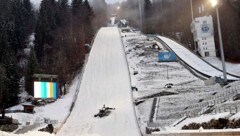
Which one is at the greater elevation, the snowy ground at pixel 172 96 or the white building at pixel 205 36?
the white building at pixel 205 36

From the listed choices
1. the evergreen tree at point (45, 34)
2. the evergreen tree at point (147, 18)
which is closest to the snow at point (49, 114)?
the evergreen tree at point (45, 34)

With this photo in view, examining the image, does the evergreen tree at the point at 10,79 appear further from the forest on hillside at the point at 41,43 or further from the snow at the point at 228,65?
the snow at the point at 228,65

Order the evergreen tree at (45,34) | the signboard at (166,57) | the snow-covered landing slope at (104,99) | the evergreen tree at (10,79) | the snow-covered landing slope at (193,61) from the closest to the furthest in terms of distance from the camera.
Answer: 1. the snow-covered landing slope at (104,99)
2. the snow-covered landing slope at (193,61)
3. the evergreen tree at (10,79)
4. the signboard at (166,57)
5. the evergreen tree at (45,34)

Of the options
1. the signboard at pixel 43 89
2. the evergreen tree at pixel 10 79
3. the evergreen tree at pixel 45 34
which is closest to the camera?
the signboard at pixel 43 89

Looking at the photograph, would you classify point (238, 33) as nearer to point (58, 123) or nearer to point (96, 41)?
point (96, 41)

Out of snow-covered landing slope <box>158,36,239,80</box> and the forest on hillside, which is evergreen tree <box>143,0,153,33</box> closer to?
A: the forest on hillside

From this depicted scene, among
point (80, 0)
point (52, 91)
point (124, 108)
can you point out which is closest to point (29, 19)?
point (80, 0)
